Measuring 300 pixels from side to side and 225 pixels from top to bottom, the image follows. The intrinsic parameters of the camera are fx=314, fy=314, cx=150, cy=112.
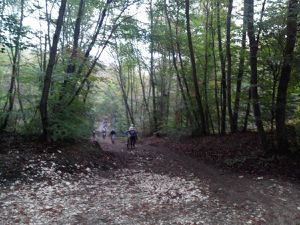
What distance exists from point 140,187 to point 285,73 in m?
6.70

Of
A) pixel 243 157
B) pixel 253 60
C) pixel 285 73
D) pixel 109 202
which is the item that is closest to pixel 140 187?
pixel 109 202

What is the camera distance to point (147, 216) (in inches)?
272

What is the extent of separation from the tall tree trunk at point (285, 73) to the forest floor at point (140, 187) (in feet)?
2.98

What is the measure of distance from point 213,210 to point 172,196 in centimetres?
146

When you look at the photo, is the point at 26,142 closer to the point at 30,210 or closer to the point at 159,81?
the point at 30,210

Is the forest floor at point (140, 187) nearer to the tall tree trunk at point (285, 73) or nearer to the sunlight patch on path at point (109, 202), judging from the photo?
the sunlight patch on path at point (109, 202)

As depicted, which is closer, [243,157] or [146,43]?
[243,157]

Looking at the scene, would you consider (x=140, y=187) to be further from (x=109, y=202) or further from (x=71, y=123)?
(x=71, y=123)

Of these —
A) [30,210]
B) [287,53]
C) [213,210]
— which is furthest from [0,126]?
[287,53]

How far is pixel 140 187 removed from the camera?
9547mm

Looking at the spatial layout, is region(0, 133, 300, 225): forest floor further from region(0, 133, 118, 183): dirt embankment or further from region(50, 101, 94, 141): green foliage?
region(50, 101, 94, 141): green foliage

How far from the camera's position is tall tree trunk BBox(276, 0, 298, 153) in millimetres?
10377

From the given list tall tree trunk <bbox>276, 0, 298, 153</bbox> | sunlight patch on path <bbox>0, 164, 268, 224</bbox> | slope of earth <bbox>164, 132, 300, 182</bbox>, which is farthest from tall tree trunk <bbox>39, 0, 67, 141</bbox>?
tall tree trunk <bbox>276, 0, 298, 153</bbox>

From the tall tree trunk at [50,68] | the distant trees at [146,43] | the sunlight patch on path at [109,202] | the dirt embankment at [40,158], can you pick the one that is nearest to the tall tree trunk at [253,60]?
the distant trees at [146,43]
